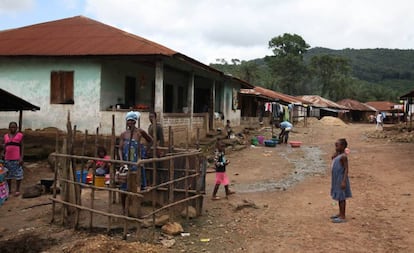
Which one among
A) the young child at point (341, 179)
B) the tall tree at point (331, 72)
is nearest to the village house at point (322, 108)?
the tall tree at point (331, 72)

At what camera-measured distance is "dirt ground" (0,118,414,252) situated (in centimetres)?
570

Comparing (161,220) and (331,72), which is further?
(331,72)

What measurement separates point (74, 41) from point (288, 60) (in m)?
48.7

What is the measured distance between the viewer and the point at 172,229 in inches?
243

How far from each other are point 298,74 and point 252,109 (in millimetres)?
30800

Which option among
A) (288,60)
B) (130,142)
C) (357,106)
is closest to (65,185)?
(130,142)

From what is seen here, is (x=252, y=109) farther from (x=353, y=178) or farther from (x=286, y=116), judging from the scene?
(x=353, y=178)

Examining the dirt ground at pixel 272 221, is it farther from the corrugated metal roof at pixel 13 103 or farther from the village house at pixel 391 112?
the village house at pixel 391 112

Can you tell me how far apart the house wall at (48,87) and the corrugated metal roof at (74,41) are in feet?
1.25

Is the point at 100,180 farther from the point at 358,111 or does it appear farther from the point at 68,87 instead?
the point at 358,111

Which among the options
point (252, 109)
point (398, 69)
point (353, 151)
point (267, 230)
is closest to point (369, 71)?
point (398, 69)

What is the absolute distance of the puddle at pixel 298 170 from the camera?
33.4 feet

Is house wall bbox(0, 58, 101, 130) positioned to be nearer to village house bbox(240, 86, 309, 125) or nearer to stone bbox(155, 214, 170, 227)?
stone bbox(155, 214, 170, 227)

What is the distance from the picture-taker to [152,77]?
1734 centimetres
